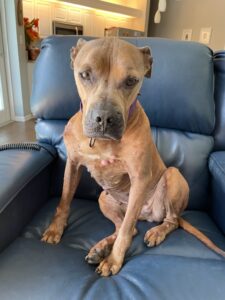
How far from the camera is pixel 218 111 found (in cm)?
135

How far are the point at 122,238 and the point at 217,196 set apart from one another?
51 centimetres

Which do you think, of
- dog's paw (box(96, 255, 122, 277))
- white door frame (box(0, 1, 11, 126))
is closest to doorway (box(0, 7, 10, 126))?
white door frame (box(0, 1, 11, 126))

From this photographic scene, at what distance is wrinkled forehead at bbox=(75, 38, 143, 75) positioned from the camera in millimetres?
867

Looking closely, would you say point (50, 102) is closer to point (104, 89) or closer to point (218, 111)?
point (104, 89)

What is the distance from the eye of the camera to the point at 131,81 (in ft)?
2.96

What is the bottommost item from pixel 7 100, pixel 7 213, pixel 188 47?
pixel 7 100

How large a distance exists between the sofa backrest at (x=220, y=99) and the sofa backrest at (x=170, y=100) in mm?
49

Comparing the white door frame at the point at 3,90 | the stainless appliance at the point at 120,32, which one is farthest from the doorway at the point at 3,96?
the stainless appliance at the point at 120,32

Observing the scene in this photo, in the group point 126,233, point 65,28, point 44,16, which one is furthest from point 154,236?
point 65,28

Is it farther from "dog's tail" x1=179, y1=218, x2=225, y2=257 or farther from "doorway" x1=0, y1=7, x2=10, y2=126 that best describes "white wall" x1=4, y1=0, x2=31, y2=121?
"dog's tail" x1=179, y1=218, x2=225, y2=257

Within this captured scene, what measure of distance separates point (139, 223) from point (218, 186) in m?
0.38

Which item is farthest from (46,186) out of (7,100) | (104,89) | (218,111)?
(7,100)

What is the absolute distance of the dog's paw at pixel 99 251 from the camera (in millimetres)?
940

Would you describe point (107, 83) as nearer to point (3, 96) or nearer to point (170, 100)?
point (170, 100)
